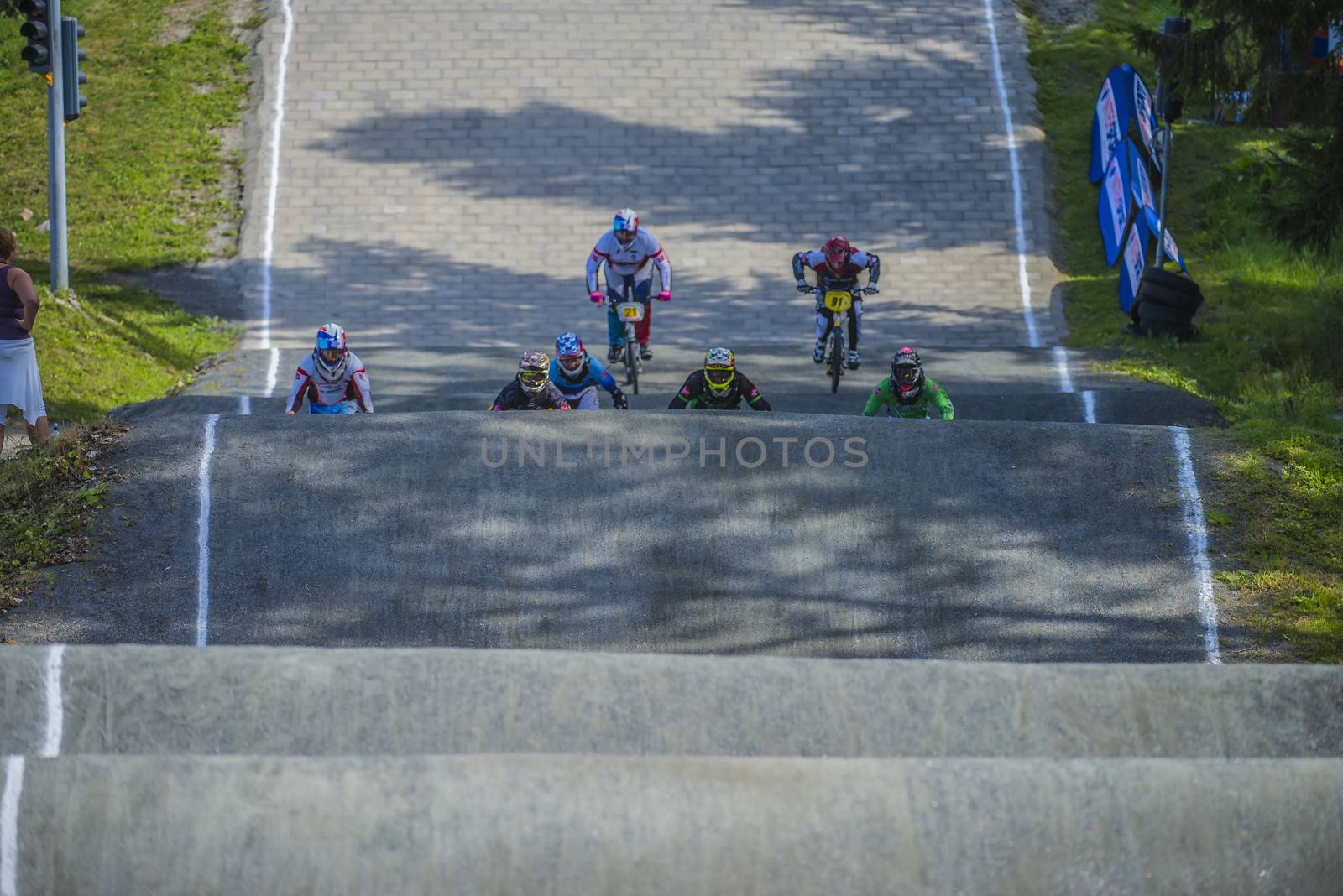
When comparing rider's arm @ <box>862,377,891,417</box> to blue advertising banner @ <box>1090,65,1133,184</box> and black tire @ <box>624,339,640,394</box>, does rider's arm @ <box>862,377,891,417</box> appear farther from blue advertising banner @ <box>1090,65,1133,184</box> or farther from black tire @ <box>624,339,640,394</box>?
blue advertising banner @ <box>1090,65,1133,184</box>

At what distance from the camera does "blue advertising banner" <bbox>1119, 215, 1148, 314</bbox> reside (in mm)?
18750

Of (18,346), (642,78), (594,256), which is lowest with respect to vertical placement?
(18,346)

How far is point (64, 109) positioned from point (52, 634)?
31.2 ft

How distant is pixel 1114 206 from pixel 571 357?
1032 cm

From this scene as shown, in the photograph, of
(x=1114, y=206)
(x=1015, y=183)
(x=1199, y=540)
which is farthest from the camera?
(x=1015, y=183)

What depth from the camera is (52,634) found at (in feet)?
33.3

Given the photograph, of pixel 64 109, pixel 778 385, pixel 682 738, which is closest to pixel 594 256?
pixel 778 385

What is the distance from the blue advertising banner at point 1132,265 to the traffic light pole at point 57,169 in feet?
42.6

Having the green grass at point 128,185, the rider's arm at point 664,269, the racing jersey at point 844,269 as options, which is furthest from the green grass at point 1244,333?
Answer: the green grass at point 128,185

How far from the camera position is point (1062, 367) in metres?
17.4

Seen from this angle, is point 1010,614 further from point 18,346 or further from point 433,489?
point 18,346

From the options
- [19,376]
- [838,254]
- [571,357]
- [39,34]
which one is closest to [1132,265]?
[838,254]

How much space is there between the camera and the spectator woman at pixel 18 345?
38.3ft

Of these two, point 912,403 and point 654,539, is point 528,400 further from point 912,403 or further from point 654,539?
point 912,403
